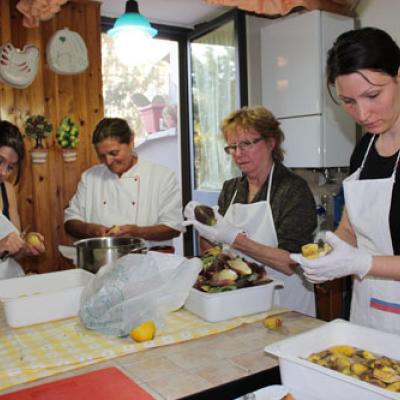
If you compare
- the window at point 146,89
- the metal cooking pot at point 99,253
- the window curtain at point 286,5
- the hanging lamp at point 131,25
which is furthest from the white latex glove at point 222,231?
the window at point 146,89

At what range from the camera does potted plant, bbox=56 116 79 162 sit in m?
3.32

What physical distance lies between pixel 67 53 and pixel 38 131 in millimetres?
588

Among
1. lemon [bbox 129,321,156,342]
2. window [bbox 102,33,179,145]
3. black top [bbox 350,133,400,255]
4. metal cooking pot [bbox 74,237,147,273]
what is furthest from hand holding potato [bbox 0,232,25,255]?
window [bbox 102,33,179,145]

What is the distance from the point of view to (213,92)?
4.04 m

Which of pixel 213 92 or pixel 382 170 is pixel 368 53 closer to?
pixel 382 170

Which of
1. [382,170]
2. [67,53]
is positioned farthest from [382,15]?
[67,53]

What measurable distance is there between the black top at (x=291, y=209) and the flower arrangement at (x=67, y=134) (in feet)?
5.59

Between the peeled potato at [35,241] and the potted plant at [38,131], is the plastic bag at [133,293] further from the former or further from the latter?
the potted plant at [38,131]

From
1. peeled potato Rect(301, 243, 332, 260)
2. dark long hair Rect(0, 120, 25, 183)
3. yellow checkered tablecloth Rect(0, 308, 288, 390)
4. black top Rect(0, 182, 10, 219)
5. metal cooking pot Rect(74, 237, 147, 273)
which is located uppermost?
dark long hair Rect(0, 120, 25, 183)

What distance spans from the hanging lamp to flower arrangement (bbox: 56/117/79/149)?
876mm

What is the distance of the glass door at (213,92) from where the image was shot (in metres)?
3.72

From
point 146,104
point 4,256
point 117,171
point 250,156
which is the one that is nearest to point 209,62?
point 146,104

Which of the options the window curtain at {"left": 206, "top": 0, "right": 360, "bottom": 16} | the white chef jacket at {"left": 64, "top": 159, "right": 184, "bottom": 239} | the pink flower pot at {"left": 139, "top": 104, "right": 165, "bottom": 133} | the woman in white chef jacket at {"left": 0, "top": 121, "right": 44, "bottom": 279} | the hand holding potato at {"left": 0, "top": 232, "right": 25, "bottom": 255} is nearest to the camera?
the hand holding potato at {"left": 0, "top": 232, "right": 25, "bottom": 255}

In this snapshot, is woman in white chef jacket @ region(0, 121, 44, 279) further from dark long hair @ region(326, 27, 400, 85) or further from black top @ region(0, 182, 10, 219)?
dark long hair @ region(326, 27, 400, 85)
